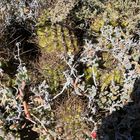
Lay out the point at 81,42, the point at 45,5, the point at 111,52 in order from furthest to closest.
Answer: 1. the point at 45,5
2. the point at 81,42
3. the point at 111,52

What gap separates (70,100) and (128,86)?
427 mm

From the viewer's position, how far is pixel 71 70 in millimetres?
2777

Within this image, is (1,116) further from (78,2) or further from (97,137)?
(78,2)

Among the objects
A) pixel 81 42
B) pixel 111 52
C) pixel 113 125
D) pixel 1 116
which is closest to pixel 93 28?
pixel 81 42

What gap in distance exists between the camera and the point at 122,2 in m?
3.40

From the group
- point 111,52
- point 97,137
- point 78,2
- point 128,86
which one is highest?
point 78,2

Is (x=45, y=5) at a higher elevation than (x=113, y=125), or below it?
higher

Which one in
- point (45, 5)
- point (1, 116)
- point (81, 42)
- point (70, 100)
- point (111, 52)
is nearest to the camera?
point (1, 116)

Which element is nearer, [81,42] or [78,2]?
[81,42]

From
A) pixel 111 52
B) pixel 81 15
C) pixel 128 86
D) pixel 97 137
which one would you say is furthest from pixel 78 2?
pixel 97 137

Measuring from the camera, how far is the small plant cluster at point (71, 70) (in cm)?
264

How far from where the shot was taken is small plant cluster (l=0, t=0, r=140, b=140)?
8.65ft

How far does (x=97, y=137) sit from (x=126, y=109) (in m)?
0.31

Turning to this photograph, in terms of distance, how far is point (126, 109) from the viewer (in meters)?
2.77
